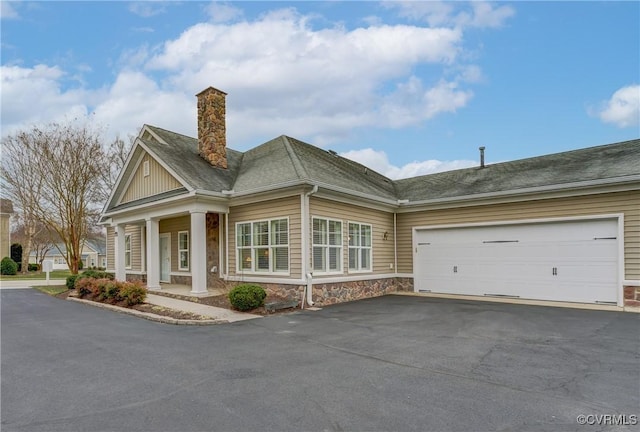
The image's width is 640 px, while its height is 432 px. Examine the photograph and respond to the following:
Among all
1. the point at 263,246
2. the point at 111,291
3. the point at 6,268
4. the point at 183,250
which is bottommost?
the point at 6,268

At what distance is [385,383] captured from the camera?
451cm

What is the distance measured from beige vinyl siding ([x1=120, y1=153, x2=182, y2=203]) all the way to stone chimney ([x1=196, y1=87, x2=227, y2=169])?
1.74 m

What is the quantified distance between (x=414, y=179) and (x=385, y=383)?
13.1 m

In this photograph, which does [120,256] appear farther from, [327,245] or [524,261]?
[524,261]

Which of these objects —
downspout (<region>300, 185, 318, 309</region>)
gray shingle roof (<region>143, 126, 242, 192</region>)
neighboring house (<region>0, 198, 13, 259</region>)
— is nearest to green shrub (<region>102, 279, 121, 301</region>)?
gray shingle roof (<region>143, 126, 242, 192</region>)

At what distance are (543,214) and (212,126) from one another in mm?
11789

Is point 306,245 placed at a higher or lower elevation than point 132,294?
higher

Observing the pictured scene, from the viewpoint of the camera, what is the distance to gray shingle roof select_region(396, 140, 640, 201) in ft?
35.6

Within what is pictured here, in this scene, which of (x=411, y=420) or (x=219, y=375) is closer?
(x=411, y=420)

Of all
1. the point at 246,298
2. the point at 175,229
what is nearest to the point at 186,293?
the point at 246,298

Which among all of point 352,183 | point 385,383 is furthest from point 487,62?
point 385,383

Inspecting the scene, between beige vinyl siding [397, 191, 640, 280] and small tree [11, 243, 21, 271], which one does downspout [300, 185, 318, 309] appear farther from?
small tree [11, 243, 21, 271]

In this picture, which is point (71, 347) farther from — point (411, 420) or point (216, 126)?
point (216, 126)

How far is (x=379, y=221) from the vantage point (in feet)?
45.3
